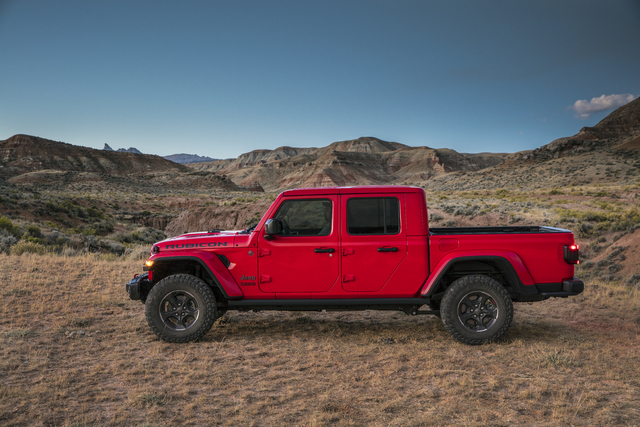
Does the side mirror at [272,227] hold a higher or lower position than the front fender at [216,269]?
higher

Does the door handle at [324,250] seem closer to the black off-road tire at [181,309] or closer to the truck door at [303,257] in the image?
the truck door at [303,257]

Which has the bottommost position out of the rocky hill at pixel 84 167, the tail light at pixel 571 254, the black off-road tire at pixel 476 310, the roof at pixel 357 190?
the black off-road tire at pixel 476 310

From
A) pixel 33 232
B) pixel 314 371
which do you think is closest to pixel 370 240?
pixel 314 371

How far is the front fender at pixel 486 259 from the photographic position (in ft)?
17.3

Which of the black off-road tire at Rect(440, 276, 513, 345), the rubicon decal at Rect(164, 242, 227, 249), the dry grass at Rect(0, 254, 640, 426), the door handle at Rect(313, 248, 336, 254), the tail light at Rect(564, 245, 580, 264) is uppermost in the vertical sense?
the rubicon decal at Rect(164, 242, 227, 249)

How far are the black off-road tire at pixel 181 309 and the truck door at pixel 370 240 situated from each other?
1882mm

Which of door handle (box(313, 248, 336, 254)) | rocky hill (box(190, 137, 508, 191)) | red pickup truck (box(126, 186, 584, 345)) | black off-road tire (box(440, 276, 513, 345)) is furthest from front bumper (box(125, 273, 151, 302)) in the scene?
rocky hill (box(190, 137, 508, 191))

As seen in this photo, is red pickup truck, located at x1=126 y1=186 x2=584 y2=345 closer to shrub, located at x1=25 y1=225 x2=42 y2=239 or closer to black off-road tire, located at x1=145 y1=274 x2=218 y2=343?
black off-road tire, located at x1=145 y1=274 x2=218 y2=343

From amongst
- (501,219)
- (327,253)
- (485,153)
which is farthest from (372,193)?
(485,153)

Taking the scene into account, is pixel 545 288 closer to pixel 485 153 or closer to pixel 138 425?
pixel 138 425

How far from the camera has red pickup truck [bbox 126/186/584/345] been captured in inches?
209

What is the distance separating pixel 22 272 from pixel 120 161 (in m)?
119

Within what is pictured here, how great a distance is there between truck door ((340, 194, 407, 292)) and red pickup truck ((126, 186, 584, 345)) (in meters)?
0.01

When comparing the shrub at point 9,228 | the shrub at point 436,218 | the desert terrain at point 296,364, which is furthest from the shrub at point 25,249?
the shrub at point 436,218
